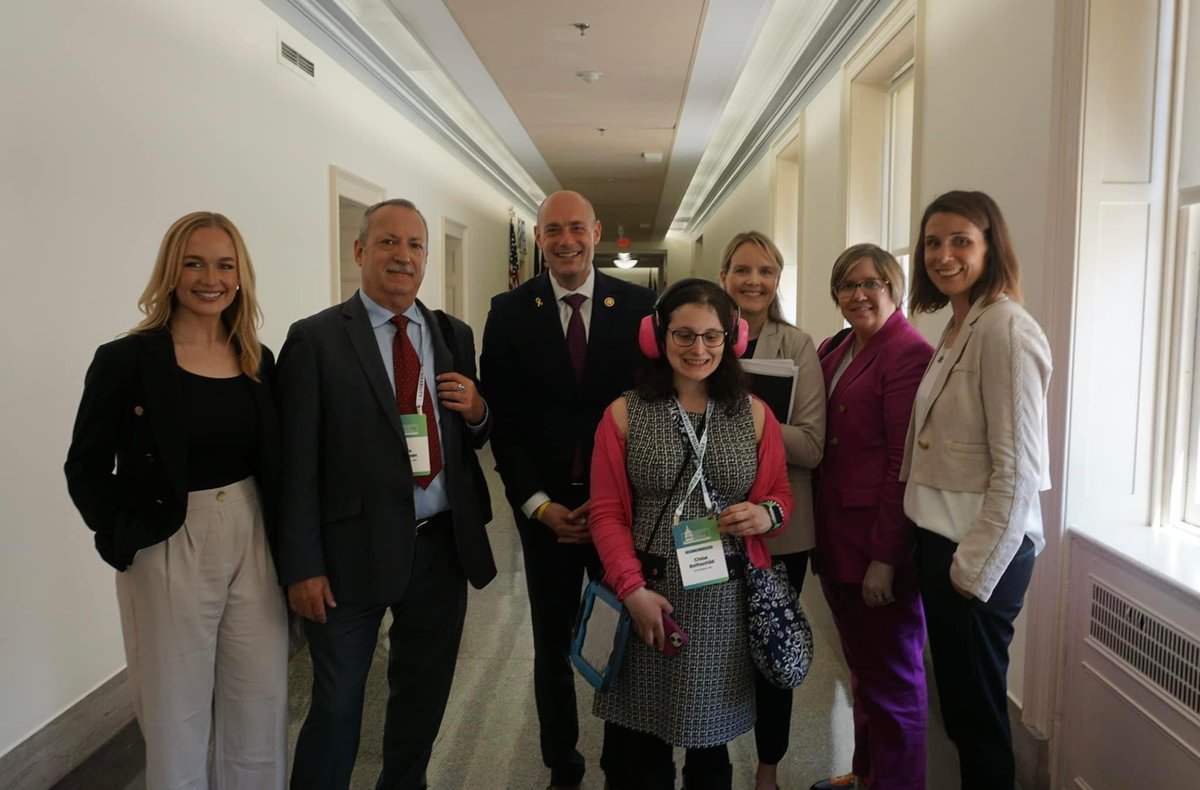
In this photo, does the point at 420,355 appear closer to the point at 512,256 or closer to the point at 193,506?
the point at 193,506

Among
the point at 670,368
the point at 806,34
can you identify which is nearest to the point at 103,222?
the point at 670,368

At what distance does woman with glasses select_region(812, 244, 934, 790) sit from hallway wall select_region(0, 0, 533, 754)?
8.10 ft

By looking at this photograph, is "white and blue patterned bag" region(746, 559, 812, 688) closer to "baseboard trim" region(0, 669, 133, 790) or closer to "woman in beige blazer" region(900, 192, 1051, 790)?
"woman in beige blazer" region(900, 192, 1051, 790)

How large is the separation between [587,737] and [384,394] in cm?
160

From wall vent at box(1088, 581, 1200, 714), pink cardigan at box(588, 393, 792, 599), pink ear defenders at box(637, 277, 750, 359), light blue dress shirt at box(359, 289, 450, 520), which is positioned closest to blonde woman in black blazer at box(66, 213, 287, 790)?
light blue dress shirt at box(359, 289, 450, 520)

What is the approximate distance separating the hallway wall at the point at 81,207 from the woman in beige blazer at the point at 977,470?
8.67 feet

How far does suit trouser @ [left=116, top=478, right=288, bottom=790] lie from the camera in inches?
64.6

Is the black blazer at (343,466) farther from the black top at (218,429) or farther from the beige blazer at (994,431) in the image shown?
the beige blazer at (994,431)

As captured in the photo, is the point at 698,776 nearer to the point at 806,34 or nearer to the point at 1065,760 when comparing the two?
the point at 1065,760

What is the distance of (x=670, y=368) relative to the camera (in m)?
1.81

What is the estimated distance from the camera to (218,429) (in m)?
1.67

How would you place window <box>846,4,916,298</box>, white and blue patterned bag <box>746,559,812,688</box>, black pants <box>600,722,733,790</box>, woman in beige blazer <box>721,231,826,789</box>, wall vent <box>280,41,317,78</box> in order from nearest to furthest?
white and blue patterned bag <box>746,559,812,688</box>, black pants <box>600,722,733,790</box>, woman in beige blazer <box>721,231,826,789</box>, wall vent <box>280,41,317,78</box>, window <box>846,4,916,298</box>

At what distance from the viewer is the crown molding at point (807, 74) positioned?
4.03 meters

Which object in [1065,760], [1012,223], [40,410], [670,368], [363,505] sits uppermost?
[1012,223]
